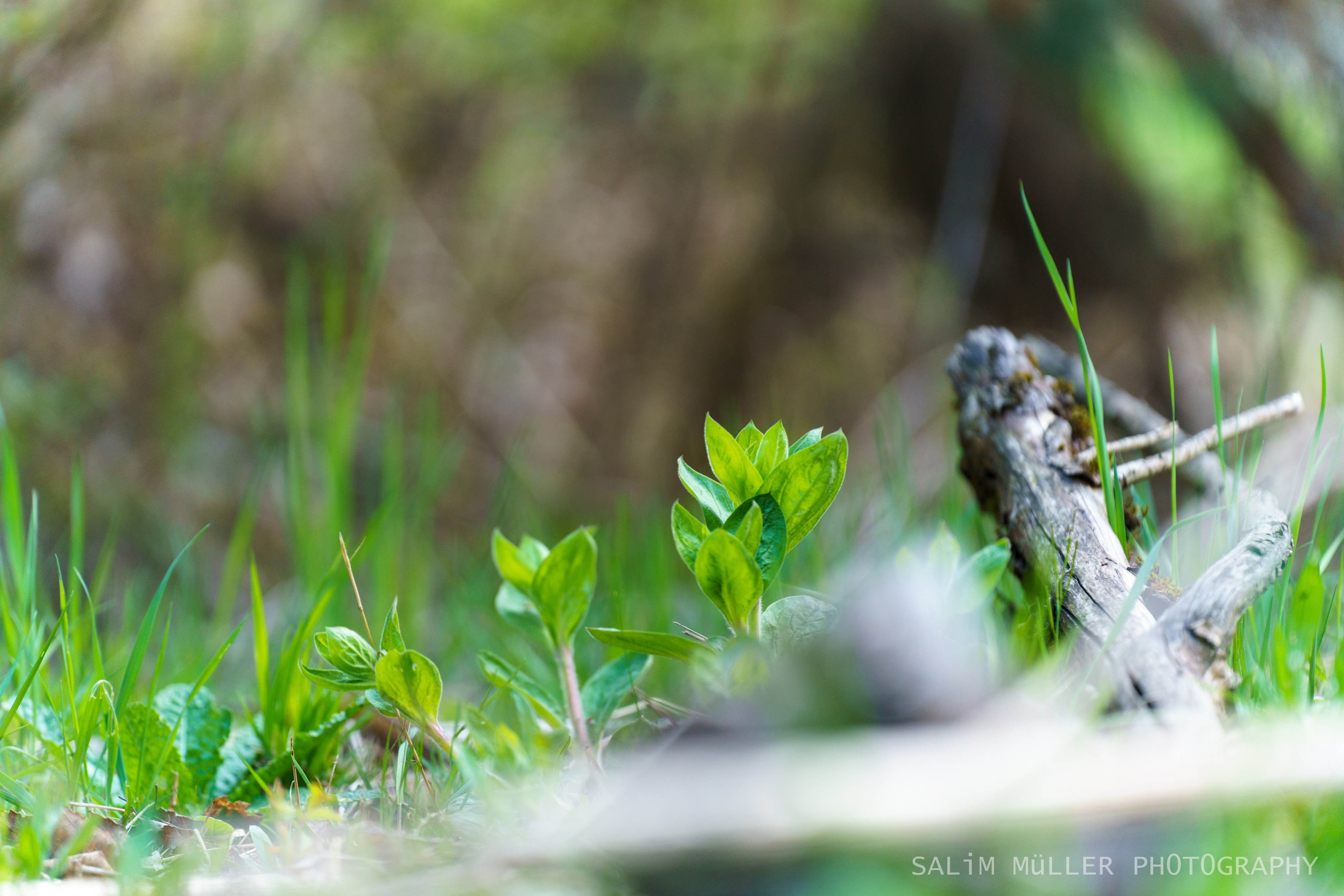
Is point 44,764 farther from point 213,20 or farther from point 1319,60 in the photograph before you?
point 213,20

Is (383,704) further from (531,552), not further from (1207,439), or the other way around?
(1207,439)

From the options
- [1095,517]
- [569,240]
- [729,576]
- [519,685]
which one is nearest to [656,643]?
[729,576]

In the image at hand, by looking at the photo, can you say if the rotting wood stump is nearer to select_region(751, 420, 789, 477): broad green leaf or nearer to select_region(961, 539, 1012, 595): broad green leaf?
select_region(961, 539, 1012, 595): broad green leaf

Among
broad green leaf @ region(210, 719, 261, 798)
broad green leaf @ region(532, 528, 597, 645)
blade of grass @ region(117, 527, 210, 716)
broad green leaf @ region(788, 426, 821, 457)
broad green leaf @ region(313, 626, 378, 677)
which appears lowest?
broad green leaf @ region(210, 719, 261, 798)

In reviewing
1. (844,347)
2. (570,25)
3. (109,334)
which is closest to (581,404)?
(844,347)

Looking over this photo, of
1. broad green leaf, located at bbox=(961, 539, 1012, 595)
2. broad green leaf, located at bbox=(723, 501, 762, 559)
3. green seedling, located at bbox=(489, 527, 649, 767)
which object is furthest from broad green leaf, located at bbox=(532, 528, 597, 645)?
broad green leaf, located at bbox=(961, 539, 1012, 595)

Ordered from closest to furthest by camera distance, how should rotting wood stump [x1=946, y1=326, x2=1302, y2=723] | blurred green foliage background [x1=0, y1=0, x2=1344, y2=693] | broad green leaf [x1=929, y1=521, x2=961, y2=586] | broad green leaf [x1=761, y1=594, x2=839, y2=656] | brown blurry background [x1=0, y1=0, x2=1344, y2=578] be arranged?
rotting wood stump [x1=946, y1=326, x2=1302, y2=723], broad green leaf [x1=761, y1=594, x2=839, y2=656], broad green leaf [x1=929, y1=521, x2=961, y2=586], blurred green foliage background [x1=0, y1=0, x2=1344, y2=693], brown blurry background [x1=0, y1=0, x2=1344, y2=578]
